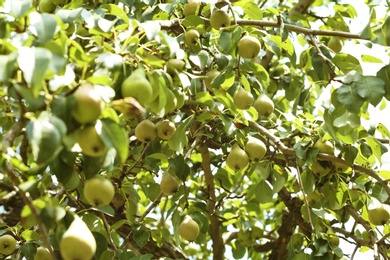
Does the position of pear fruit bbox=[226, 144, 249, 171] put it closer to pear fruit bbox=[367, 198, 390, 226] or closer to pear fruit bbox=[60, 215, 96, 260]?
pear fruit bbox=[367, 198, 390, 226]

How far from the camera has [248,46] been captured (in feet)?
5.58

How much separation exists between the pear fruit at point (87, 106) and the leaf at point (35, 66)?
0.07 m

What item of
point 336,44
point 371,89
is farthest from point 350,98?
point 336,44

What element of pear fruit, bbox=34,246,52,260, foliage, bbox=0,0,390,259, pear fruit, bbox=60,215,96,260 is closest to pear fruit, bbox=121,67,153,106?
foliage, bbox=0,0,390,259

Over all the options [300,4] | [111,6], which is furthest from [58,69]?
[300,4]

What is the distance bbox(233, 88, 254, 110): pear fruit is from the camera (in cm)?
176

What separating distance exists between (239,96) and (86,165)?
0.69 meters

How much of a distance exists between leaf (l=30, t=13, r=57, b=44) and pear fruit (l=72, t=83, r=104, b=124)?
5.9 inches

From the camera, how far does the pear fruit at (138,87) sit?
116 centimetres

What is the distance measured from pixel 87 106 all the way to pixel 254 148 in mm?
836

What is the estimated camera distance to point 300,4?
278 centimetres

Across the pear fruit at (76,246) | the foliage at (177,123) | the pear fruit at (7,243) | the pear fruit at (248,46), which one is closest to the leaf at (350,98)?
the foliage at (177,123)

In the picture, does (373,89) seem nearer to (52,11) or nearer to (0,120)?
(52,11)

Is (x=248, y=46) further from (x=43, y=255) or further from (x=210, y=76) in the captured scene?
(x=43, y=255)
